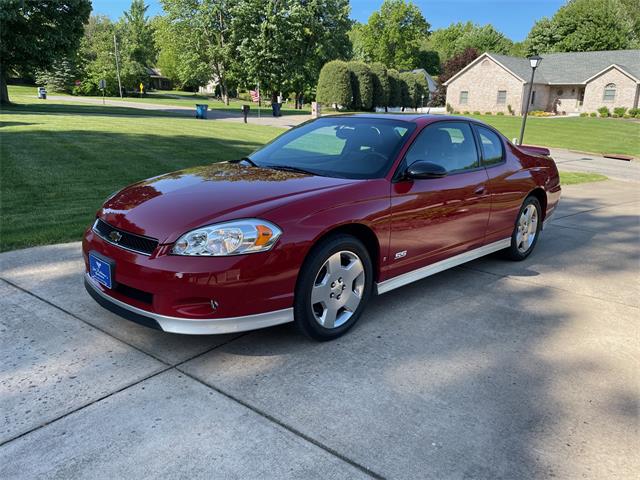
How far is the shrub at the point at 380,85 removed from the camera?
46188 millimetres

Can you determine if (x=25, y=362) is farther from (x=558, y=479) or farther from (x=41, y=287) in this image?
(x=558, y=479)

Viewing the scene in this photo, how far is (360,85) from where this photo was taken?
143 ft

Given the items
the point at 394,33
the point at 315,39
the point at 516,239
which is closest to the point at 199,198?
the point at 516,239

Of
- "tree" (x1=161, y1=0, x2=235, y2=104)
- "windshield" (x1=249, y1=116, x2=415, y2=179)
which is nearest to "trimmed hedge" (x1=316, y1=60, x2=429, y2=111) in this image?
"tree" (x1=161, y1=0, x2=235, y2=104)

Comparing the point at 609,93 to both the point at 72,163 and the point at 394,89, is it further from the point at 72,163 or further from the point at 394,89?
the point at 72,163

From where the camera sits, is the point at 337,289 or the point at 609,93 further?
the point at 609,93

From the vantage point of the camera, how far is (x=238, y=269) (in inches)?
122

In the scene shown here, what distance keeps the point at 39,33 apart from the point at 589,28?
6677 cm

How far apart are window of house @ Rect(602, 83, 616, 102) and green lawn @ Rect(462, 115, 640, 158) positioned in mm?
12115

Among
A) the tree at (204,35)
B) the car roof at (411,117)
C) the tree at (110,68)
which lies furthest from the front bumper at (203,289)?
the tree at (110,68)

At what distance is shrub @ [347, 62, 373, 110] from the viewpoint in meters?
43.4

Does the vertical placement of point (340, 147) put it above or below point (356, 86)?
below

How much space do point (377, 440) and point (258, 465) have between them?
0.61 metres

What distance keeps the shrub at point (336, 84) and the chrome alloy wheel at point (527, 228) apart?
38056 mm
